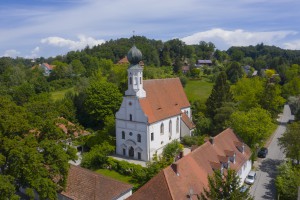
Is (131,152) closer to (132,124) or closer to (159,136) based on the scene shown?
(132,124)

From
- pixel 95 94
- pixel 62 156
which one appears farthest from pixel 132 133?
pixel 62 156

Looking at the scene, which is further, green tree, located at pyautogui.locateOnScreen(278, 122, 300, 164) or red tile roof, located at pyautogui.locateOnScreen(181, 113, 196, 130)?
red tile roof, located at pyautogui.locateOnScreen(181, 113, 196, 130)

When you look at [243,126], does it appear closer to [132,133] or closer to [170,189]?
[132,133]

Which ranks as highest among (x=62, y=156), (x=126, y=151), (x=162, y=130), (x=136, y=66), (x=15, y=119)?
(x=136, y=66)

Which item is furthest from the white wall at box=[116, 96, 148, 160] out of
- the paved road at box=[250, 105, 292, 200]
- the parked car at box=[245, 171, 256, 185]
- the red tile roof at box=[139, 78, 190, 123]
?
the paved road at box=[250, 105, 292, 200]

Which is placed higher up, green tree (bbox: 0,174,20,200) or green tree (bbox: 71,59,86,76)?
green tree (bbox: 71,59,86,76)

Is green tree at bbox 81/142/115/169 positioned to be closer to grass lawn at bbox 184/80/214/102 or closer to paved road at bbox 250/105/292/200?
paved road at bbox 250/105/292/200

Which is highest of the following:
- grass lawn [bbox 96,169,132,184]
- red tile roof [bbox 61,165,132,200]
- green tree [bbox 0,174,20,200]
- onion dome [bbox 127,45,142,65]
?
onion dome [bbox 127,45,142,65]
